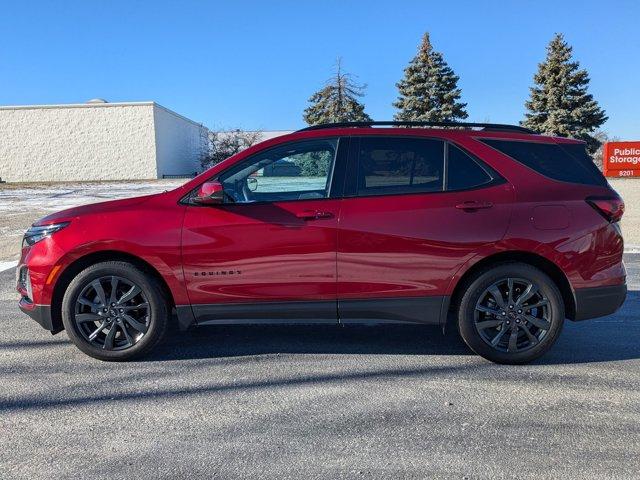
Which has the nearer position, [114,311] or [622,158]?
[114,311]

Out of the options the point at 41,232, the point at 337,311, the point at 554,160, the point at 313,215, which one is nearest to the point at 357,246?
the point at 313,215

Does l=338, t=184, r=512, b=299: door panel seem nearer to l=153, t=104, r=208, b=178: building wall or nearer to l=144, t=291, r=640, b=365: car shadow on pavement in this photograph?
l=144, t=291, r=640, b=365: car shadow on pavement

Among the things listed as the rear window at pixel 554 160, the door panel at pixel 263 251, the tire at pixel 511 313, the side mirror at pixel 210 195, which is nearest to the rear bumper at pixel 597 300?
the tire at pixel 511 313

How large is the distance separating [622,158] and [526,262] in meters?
37.4

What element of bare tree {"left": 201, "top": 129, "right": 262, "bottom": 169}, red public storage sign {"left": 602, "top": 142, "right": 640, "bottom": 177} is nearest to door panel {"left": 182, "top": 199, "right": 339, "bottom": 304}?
red public storage sign {"left": 602, "top": 142, "right": 640, "bottom": 177}

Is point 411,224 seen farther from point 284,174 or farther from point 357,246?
point 284,174

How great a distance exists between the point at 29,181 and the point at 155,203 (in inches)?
1965

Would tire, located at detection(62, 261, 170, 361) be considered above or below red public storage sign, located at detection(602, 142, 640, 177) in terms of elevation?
below

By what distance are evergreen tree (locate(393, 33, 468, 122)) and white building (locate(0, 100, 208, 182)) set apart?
2203cm

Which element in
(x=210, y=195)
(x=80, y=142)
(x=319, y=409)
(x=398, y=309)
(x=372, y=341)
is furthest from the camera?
(x=80, y=142)

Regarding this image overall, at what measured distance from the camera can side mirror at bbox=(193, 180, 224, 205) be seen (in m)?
3.99

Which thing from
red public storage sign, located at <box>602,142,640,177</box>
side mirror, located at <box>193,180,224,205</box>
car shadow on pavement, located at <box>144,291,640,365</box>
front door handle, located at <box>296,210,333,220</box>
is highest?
red public storage sign, located at <box>602,142,640,177</box>

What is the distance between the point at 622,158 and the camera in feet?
118

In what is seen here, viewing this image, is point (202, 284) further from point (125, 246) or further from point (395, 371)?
point (395, 371)
